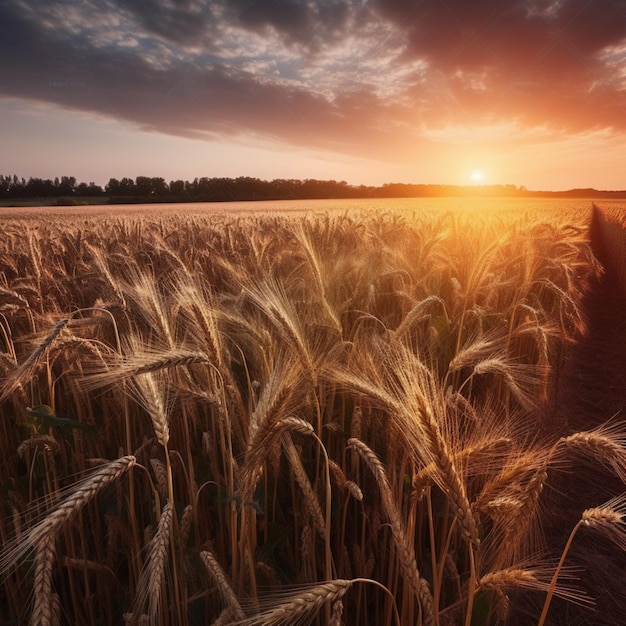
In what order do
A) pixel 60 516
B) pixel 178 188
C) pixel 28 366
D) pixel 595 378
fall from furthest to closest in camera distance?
pixel 178 188 < pixel 595 378 < pixel 28 366 < pixel 60 516

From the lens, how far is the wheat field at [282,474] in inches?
43.9

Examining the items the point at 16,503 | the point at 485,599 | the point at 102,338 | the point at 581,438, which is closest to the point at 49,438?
the point at 16,503

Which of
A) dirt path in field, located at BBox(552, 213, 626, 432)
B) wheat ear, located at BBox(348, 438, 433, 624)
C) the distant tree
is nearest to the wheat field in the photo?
wheat ear, located at BBox(348, 438, 433, 624)

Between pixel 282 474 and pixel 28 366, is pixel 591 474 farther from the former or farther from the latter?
pixel 28 366

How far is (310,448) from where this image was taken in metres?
2.29

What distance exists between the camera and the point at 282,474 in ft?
7.44

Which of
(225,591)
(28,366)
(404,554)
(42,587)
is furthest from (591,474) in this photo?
(28,366)

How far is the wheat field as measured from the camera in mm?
1116

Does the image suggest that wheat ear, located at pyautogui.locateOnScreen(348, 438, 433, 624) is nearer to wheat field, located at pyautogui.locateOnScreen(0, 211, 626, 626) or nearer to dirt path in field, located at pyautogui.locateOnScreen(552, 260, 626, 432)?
wheat field, located at pyautogui.locateOnScreen(0, 211, 626, 626)

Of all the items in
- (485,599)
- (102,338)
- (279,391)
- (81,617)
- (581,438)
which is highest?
(279,391)

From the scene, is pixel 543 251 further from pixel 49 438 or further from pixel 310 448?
pixel 49 438

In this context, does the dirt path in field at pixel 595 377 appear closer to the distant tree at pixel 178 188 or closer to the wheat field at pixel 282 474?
the wheat field at pixel 282 474

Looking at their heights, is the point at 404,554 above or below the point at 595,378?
above

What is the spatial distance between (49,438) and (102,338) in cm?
137
